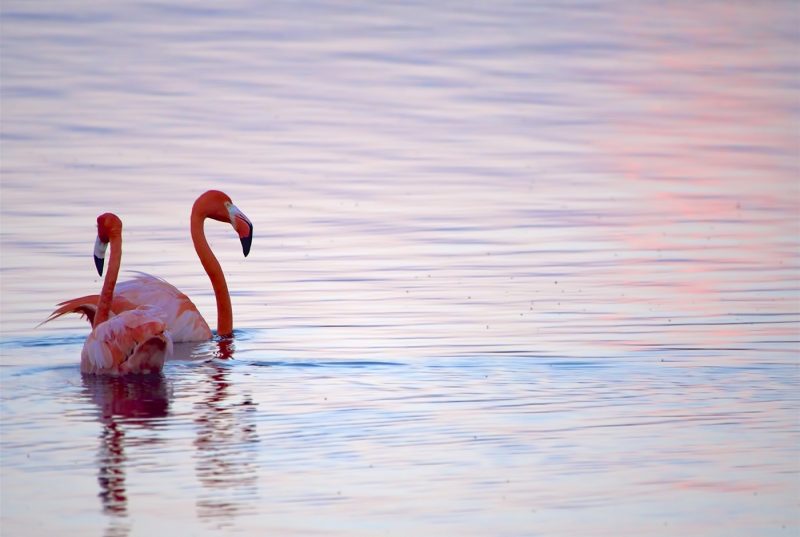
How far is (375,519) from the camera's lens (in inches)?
246

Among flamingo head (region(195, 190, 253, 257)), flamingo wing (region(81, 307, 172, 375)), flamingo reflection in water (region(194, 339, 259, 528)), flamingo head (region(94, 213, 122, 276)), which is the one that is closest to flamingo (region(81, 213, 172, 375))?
flamingo wing (region(81, 307, 172, 375))

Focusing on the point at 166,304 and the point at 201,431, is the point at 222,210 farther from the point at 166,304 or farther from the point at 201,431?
the point at 201,431

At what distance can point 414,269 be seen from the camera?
11.8 m

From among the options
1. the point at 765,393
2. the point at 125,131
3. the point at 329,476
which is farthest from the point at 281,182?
the point at 329,476

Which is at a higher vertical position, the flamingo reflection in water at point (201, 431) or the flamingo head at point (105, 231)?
the flamingo head at point (105, 231)

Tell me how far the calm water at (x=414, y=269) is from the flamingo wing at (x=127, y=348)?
5.3 inches

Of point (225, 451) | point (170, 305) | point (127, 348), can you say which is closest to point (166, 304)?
point (170, 305)

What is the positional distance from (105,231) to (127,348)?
1231 millimetres

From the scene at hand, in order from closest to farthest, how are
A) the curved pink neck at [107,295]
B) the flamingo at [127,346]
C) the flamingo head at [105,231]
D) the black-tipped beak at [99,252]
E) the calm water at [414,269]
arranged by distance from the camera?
the calm water at [414,269], the flamingo at [127,346], the curved pink neck at [107,295], the flamingo head at [105,231], the black-tipped beak at [99,252]

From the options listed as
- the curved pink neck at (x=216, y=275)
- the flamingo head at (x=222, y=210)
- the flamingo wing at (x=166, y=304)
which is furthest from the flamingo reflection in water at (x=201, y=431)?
the flamingo head at (x=222, y=210)

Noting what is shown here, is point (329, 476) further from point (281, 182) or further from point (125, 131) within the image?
point (125, 131)

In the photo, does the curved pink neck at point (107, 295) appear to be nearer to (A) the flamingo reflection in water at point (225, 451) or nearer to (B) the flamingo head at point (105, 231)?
(B) the flamingo head at point (105, 231)

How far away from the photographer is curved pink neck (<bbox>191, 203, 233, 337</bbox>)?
10.5 meters

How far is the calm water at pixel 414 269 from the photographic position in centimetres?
668
